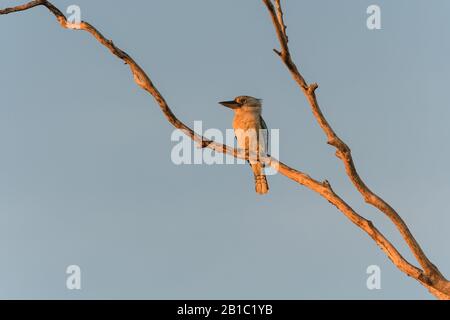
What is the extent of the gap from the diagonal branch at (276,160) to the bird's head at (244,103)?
150 inches

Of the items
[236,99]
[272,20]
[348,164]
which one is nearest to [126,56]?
[272,20]

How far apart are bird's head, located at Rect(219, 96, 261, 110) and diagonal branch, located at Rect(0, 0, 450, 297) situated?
382 centimetres

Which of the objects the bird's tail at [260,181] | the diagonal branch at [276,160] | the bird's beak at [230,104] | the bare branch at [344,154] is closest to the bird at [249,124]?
the bird's beak at [230,104]

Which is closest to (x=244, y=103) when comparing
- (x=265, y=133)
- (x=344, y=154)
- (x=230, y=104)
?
(x=230, y=104)

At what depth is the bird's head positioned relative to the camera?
472 inches

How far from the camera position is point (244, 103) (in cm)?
1200

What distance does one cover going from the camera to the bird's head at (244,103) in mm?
11992

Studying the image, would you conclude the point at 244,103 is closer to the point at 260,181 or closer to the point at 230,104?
the point at 230,104

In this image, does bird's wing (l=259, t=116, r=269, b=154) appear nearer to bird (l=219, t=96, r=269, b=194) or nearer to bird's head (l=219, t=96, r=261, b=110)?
bird (l=219, t=96, r=269, b=194)

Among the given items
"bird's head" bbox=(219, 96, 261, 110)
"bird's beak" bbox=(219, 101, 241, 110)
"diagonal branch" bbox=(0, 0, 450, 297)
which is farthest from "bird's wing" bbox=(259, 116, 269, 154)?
"diagonal branch" bbox=(0, 0, 450, 297)

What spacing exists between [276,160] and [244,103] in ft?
14.1

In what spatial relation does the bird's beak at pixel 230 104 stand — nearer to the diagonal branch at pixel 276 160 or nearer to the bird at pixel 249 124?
the bird at pixel 249 124
